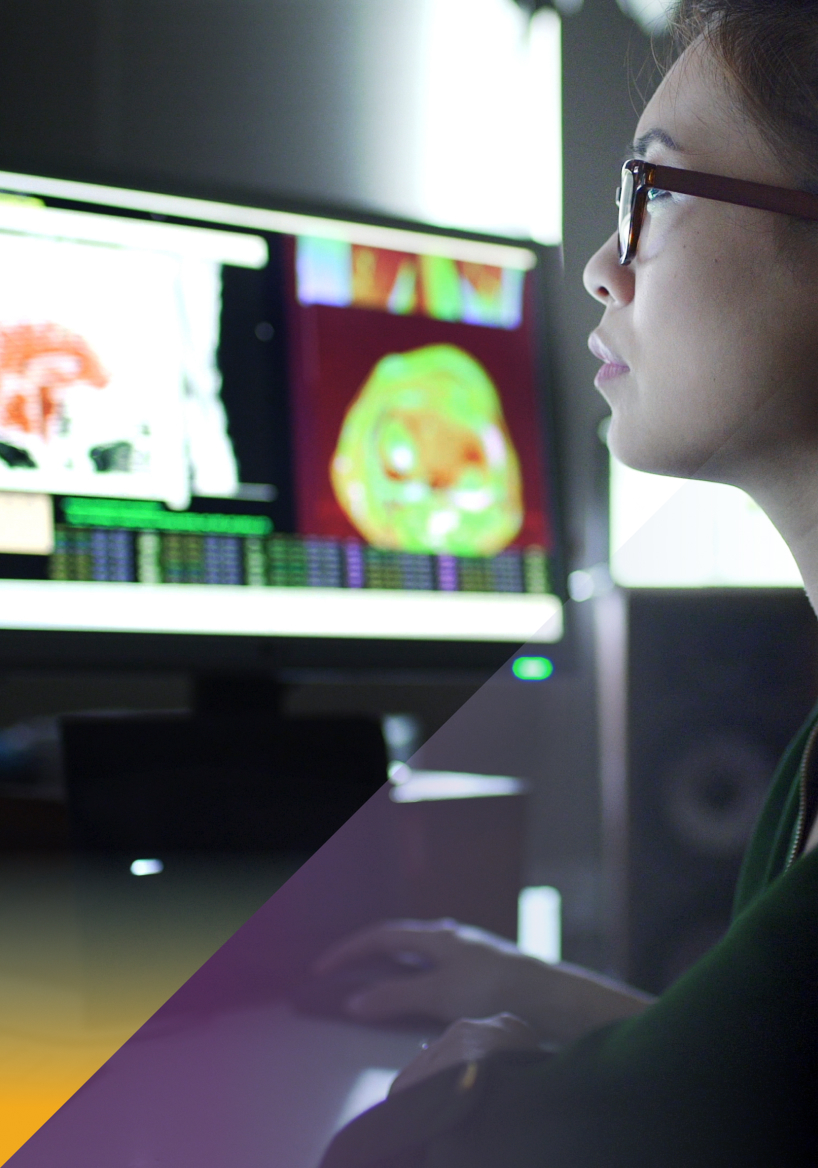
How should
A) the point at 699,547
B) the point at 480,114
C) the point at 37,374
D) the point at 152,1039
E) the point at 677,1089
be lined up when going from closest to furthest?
the point at 677,1089 < the point at 152,1039 < the point at 37,374 < the point at 699,547 < the point at 480,114

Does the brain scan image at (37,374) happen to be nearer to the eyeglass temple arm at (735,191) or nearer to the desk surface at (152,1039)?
the desk surface at (152,1039)

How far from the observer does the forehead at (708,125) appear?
331 mm

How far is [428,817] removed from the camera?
615mm

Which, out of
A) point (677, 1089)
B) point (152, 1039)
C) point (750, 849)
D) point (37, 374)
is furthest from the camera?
point (37, 374)

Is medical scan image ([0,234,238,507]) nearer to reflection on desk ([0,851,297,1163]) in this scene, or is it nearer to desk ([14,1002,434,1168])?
reflection on desk ([0,851,297,1163])

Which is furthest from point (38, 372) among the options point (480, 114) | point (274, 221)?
point (480, 114)

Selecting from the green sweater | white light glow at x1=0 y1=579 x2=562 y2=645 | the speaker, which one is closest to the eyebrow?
the green sweater

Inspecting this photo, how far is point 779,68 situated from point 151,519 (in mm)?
423

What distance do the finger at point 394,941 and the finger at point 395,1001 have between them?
0.06 feet

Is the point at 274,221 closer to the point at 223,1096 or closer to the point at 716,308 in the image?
the point at 716,308

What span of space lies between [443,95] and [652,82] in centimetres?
77

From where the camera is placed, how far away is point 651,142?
0.35m

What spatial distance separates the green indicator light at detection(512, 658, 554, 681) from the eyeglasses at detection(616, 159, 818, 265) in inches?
16.3

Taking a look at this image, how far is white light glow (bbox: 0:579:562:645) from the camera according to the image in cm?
56
